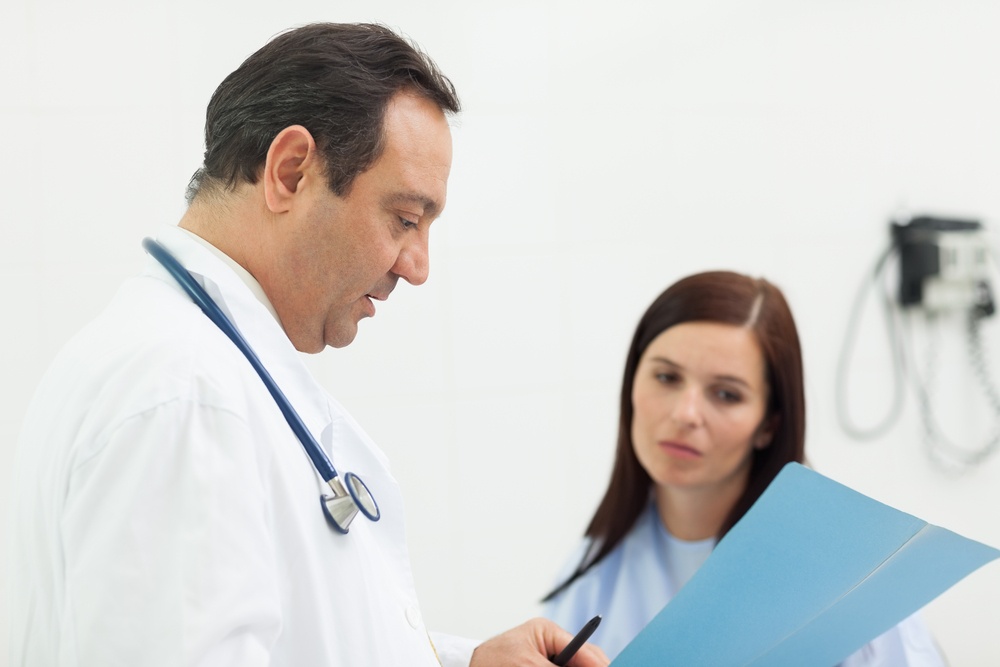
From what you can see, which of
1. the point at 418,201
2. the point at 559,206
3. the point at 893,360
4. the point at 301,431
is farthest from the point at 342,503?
the point at 893,360

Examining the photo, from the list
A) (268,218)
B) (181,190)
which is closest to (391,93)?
(268,218)

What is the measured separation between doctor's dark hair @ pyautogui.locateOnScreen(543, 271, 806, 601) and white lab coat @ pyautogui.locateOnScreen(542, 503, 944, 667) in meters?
0.02

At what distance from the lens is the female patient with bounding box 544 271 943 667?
5.16 ft

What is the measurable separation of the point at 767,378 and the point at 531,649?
72cm

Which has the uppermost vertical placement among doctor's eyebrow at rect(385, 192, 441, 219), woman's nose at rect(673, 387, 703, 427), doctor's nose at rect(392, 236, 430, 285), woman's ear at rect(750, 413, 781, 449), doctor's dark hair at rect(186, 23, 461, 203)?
doctor's dark hair at rect(186, 23, 461, 203)

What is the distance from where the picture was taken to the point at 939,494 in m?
2.62

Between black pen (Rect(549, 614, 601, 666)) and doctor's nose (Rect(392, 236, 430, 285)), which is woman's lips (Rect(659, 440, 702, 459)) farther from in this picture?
doctor's nose (Rect(392, 236, 430, 285))

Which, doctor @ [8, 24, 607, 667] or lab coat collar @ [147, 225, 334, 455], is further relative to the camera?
lab coat collar @ [147, 225, 334, 455]

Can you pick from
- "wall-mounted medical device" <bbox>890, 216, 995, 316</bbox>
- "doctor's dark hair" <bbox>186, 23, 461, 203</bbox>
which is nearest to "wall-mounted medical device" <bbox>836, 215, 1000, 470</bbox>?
"wall-mounted medical device" <bbox>890, 216, 995, 316</bbox>

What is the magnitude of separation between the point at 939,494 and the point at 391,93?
2.26 metres

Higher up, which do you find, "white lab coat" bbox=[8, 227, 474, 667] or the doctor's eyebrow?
the doctor's eyebrow

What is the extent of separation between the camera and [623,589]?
64.2 inches

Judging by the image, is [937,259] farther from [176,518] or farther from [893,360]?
[176,518]

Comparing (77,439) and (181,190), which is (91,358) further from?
(181,190)
